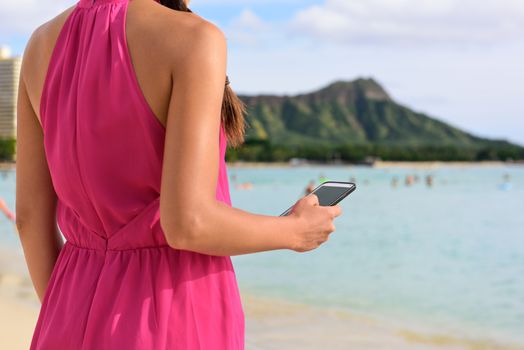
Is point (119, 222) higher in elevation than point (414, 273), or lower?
higher

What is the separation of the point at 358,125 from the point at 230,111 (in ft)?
456

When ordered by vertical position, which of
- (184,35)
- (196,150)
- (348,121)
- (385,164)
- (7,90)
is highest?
(7,90)

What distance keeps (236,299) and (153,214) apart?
0.67 ft

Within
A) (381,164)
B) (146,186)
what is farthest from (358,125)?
(146,186)

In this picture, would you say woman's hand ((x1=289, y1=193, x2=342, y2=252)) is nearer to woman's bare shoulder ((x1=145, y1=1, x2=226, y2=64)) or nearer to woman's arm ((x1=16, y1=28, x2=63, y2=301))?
woman's bare shoulder ((x1=145, y1=1, x2=226, y2=64))

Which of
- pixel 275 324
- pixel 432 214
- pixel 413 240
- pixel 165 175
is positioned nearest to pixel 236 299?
pixel 165 175

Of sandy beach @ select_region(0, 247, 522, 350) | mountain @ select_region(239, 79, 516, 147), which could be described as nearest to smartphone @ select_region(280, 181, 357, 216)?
sandy beach @ select_region(0, 247, 522, 350)

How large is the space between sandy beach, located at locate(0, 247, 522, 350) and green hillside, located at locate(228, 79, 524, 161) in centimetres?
11184

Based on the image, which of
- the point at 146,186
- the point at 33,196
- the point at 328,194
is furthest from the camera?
the point at 33,196

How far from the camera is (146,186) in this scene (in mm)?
1169

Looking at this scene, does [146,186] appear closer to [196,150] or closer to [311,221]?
[196,150]

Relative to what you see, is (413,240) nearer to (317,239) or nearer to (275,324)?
(275,324)

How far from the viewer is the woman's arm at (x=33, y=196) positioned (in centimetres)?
140

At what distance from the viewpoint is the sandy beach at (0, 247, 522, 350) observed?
6.61m
